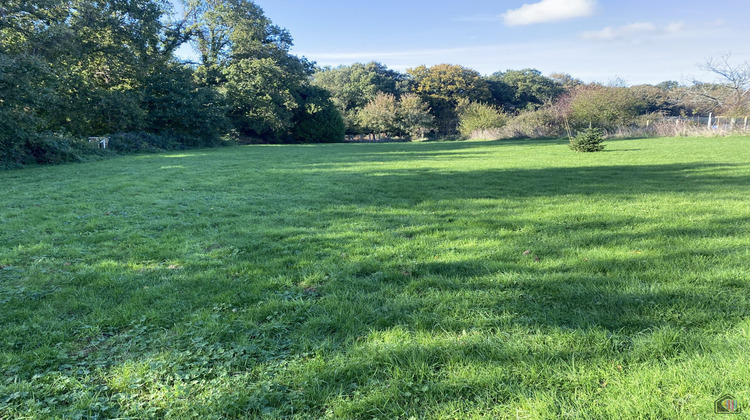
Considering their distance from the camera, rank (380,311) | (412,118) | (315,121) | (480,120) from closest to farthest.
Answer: (380,311) → (480,120) → (315,121) → (412,118)

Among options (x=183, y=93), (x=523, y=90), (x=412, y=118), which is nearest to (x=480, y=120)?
(x=412, y=118)

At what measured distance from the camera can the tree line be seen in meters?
13.5

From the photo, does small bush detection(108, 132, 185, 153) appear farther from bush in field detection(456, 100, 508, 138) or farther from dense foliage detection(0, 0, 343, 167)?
bush in field detection(456, 100, 508, 138)

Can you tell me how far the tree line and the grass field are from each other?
9740 millimetres

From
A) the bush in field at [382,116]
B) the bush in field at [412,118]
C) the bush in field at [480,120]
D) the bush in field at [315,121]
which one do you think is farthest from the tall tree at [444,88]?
the bush in field at [315,121]

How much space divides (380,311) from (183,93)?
25.1 m

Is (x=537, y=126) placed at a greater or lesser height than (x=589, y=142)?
greater

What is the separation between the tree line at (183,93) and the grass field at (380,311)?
9.74 metres

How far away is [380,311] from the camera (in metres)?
2.59

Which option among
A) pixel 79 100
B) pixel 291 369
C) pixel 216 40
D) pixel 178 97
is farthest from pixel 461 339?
pixel 216 40

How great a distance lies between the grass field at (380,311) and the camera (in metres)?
1.79

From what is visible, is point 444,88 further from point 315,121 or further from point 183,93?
point 183,93

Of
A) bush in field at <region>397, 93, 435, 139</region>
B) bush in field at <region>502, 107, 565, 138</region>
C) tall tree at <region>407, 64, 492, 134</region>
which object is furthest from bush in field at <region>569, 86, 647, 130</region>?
tall tree at <region>407, 64, 492, 134</region>

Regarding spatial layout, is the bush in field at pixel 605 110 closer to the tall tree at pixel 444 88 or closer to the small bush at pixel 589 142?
the small bush at pixel 589 142
